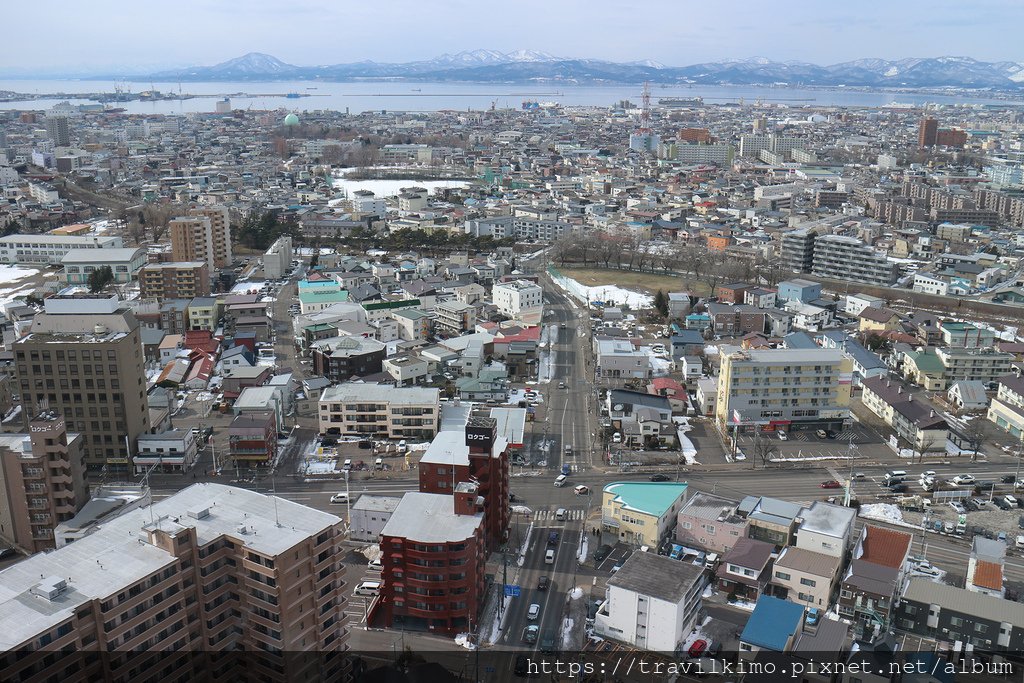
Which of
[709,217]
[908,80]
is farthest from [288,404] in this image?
[908,80]

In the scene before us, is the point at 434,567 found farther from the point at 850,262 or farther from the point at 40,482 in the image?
the point at 850,262

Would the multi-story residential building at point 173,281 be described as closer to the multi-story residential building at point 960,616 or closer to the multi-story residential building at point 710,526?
the multi-story residential building at point 710,526

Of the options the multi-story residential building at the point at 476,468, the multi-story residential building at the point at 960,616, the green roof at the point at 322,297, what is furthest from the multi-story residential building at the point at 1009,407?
the green roof at the point at 322,297

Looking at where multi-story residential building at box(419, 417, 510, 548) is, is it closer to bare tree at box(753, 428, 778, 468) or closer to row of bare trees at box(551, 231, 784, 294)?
bare tree at box(753, 428, 778, 468)

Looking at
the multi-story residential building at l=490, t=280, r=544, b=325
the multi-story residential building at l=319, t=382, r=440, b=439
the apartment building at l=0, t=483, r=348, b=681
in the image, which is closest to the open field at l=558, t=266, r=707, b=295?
the multi-story residential building at l=490, t=280, r=544, b=325

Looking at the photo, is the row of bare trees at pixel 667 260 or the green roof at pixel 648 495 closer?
the green roof at pixel 648 495
